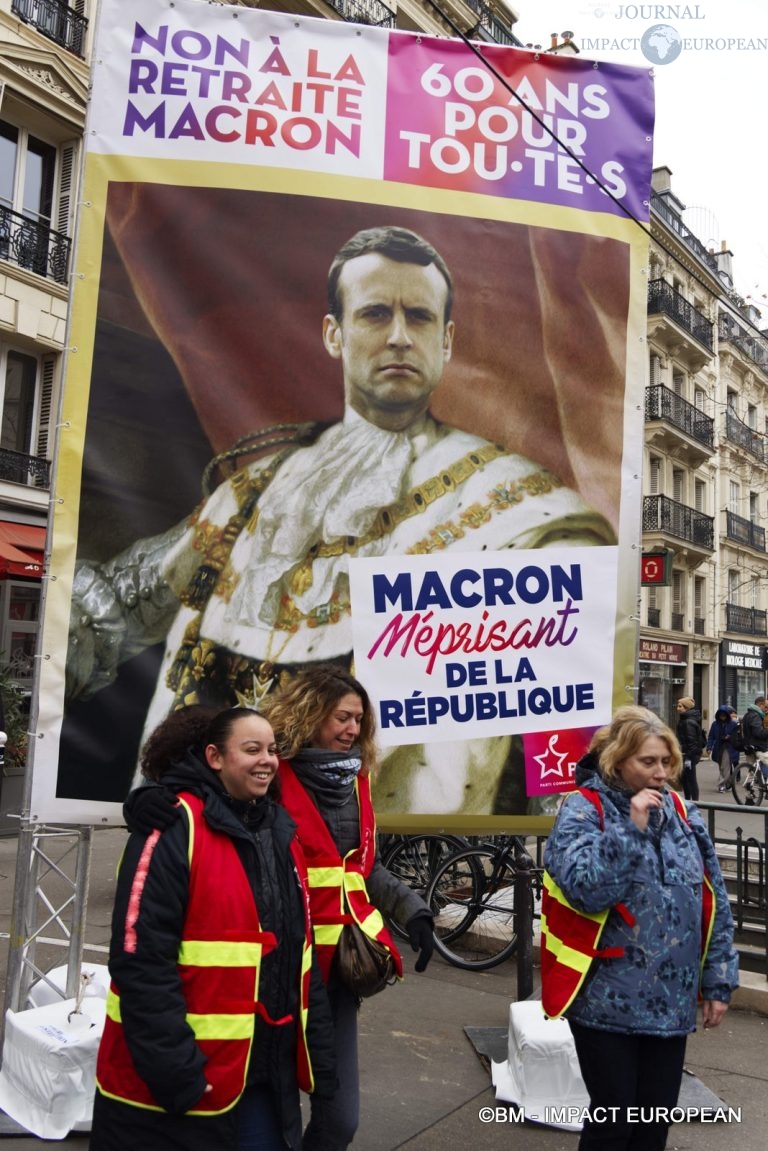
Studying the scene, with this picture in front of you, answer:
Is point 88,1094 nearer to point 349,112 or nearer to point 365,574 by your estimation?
point 365,574

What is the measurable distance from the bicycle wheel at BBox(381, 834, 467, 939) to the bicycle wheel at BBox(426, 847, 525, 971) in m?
0.30

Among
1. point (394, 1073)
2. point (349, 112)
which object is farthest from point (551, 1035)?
point (349, 112)

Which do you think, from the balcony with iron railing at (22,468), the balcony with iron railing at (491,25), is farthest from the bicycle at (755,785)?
the balcony with iron railing at (491,25)

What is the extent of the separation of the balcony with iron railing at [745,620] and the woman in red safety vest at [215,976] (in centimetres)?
4112

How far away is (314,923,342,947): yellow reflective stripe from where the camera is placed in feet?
9.85

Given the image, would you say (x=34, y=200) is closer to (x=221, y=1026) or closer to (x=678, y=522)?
(x=221, y=1026)

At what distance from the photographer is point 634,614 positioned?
4.64 meters

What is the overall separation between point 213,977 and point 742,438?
147ft

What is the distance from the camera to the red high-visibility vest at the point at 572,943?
2.91m

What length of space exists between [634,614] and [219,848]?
2703mm

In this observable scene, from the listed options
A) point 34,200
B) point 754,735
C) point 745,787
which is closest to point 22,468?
point 34,200

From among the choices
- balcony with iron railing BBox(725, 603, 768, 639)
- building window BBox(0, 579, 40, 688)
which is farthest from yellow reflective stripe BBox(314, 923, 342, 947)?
balcony with iron railing BBox(725, 603, 768, 639)

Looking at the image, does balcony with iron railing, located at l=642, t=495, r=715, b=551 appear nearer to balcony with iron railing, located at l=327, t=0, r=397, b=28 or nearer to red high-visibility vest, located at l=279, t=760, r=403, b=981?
balcony with iron railing, located at l=327, t=0, r=397, b=28

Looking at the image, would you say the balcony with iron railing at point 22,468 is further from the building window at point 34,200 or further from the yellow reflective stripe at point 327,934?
the yellow reflective stripe at point 327,934
